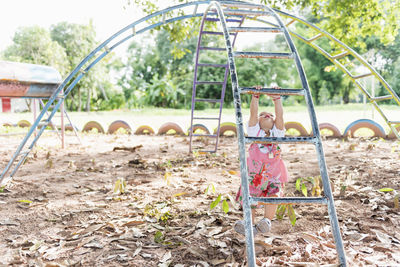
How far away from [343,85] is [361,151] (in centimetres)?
2443

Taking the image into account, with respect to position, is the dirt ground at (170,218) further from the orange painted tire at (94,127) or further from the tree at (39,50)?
the tree at (39,50)

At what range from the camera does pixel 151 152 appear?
6383mm

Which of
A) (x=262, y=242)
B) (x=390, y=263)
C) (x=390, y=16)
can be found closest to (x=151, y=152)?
(x=262, y=242)

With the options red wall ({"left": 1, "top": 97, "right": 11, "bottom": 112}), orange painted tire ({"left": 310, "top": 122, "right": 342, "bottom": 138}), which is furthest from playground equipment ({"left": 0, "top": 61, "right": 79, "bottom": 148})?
orange painted tire ({"left": 310, "top": 122, "right": 342, "bottom": 138})

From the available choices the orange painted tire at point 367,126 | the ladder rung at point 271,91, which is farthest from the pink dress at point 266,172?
the orange painted tire at point 367,126

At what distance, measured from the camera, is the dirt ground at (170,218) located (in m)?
2.19

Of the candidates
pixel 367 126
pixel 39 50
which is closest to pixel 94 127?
pixel 367 126

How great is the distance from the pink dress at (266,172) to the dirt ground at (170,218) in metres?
0.33

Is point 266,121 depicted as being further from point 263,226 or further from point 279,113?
point 263,226

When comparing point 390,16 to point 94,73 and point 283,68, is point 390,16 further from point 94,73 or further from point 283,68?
point 94,73

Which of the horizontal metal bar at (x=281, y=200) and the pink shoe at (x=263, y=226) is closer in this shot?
the horizontal metal bar at (x=281, y=200)

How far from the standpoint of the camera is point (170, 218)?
9.43 feet

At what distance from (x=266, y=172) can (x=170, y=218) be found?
936 millimetres

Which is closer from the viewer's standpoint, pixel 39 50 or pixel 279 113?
pixel 279 113
